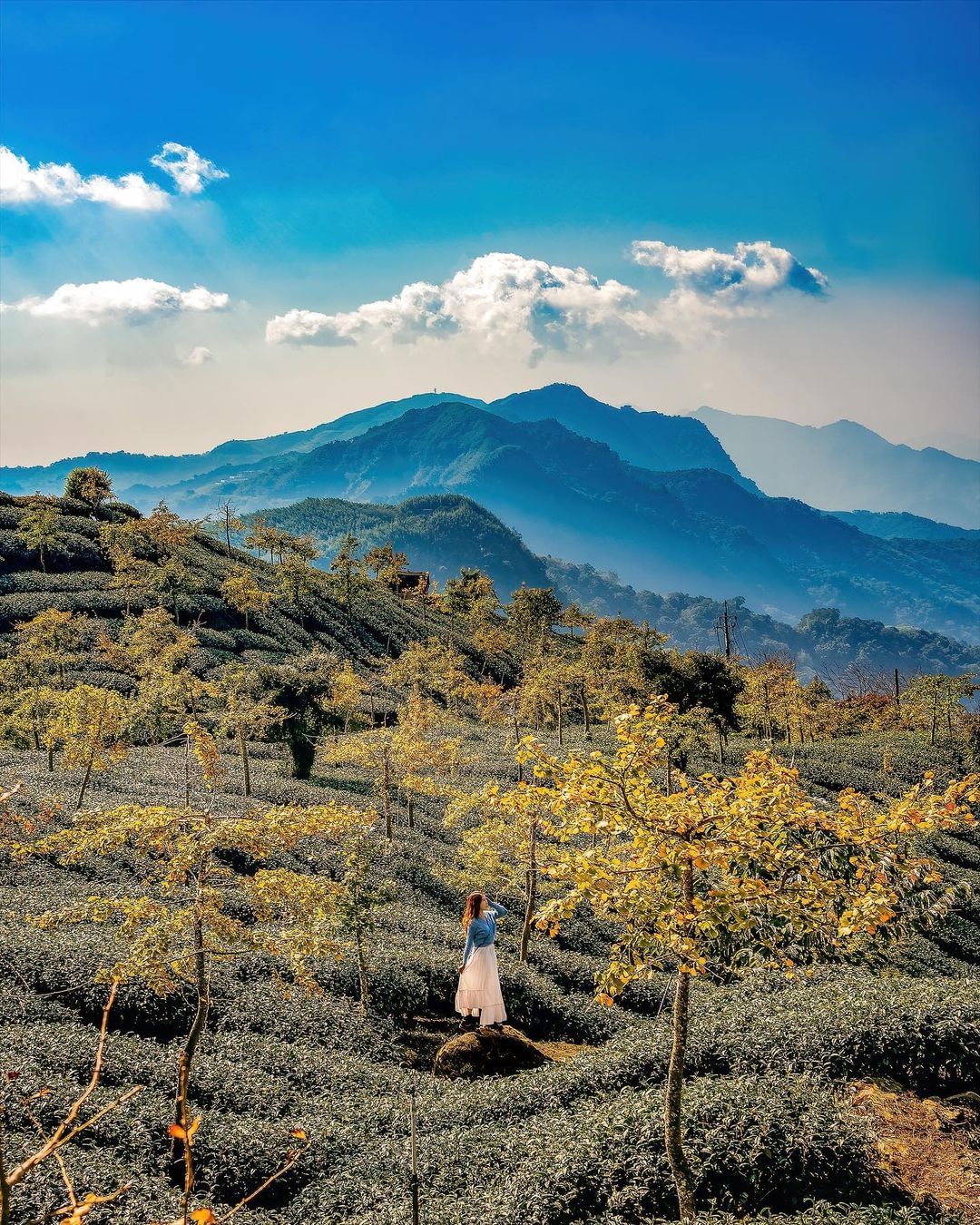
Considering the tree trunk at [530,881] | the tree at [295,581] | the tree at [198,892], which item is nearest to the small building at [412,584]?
the tree at [295,581]

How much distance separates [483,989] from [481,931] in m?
A: 1.48

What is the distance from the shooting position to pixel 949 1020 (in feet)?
43.7

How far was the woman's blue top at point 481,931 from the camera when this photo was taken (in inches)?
594

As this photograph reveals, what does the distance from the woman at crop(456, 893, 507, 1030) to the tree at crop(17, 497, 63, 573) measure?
259 ft

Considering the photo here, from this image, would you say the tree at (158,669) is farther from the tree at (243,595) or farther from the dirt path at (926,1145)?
the dirt path at (926,1145)

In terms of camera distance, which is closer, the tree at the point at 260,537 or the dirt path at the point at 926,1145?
the dirt path at the point at 926,1145

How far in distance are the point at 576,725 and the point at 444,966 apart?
53.2m

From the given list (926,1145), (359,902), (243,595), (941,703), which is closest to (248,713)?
(359,902)

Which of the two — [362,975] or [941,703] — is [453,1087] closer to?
[362,975]

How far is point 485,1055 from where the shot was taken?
1527 cm

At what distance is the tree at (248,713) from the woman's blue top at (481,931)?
20847mm

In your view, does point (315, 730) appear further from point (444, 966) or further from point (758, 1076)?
point (758, 1076)

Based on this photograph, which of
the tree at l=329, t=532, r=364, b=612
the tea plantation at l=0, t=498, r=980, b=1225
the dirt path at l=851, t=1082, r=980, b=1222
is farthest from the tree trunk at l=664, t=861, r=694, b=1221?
the tree at l=329, t=532, r=364, b=612

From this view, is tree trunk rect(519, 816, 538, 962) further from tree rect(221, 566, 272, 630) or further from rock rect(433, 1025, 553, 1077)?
tree rect(221, 566, 272, 630)
